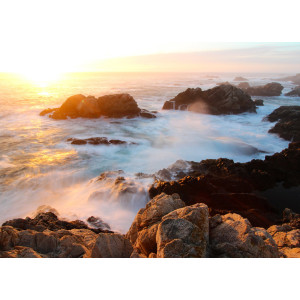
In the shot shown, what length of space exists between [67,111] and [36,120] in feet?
11.3

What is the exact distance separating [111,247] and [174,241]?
134cm

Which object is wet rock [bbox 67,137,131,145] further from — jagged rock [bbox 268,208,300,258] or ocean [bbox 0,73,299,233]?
jagged rock [bbox 268,208,300,258]

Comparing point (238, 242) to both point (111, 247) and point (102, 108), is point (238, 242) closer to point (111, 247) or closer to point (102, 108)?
point (111, 247)

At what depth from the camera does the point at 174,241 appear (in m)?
3.31

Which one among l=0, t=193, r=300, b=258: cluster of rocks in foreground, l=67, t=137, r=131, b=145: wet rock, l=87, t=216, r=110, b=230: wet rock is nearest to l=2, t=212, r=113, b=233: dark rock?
l=87, t=216, r=110, b=230: wet rock

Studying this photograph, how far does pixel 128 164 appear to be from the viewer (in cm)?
1293

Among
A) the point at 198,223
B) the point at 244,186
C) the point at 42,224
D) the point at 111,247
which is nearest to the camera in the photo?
the point at 198,223

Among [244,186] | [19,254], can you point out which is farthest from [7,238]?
[244,186]

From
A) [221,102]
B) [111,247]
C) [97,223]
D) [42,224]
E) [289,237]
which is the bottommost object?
[97,223]

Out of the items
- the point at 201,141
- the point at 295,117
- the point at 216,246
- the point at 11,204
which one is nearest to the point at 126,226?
the point at 216,246

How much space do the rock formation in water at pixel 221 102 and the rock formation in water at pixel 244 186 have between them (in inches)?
685

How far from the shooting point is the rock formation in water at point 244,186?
6950mm

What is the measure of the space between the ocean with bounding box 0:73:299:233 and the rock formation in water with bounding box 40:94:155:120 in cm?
130

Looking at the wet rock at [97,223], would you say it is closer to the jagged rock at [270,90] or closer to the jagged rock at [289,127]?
the jagged rock at [289,127]
